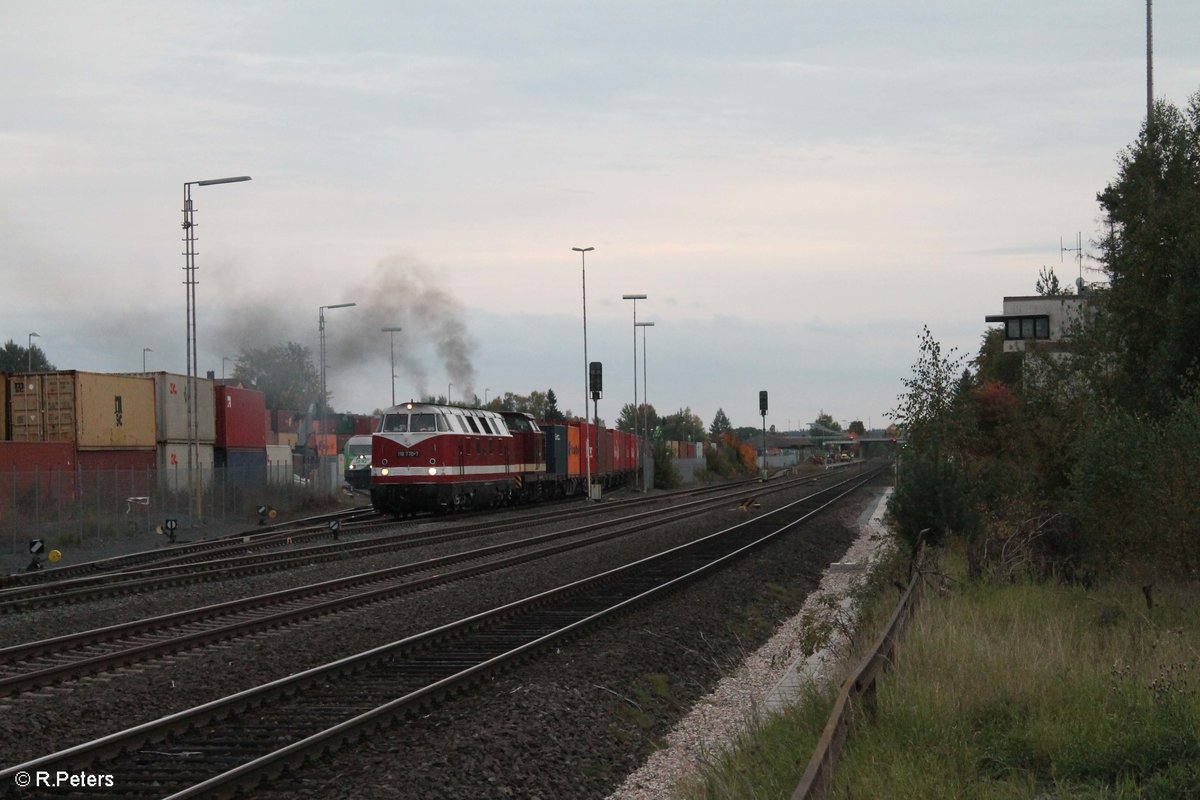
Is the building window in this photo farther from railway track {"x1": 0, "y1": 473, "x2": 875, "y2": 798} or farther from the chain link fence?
railway track {"x1": 0, "y1": 473, "x2": 875, "y2": 798}

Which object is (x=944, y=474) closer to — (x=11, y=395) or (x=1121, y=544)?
(x=1121, y=544)

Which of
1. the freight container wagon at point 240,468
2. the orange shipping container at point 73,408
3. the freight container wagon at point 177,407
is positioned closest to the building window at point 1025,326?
the freight container wagon at point 240,468

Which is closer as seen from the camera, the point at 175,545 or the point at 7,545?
the point at 7,545

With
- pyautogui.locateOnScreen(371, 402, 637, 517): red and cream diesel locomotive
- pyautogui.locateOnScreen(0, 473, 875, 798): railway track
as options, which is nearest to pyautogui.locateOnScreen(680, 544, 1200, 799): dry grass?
pyautogui.locateOnScreen(0, 473, 875, 798): railway track

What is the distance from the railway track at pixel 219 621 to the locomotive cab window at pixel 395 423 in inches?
462

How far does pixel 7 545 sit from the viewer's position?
27.7 m

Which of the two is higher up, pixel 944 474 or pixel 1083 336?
pixel 1083 336

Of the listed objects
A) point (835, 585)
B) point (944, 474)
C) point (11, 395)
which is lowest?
point (835, 585)

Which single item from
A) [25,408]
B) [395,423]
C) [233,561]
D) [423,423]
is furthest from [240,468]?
[233,561]

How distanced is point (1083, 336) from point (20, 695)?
76.3 ft

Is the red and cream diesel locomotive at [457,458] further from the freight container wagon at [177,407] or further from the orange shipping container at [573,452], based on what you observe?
the freight container wagon at [177,407]

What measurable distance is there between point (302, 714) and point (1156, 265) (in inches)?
885

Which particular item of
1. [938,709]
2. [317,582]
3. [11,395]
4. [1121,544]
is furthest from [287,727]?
[11,395]

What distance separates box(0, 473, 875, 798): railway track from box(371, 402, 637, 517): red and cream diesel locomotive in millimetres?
19919
